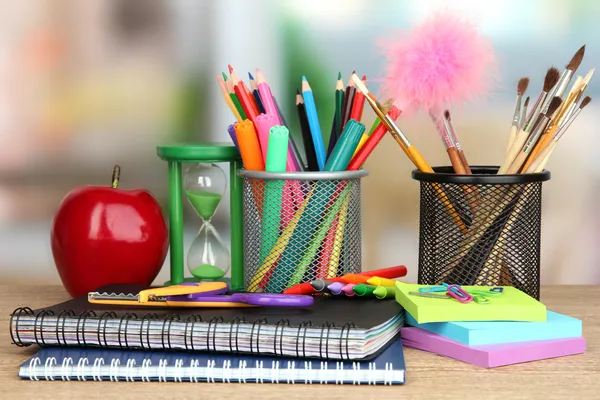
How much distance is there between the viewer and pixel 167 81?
47.1 inches

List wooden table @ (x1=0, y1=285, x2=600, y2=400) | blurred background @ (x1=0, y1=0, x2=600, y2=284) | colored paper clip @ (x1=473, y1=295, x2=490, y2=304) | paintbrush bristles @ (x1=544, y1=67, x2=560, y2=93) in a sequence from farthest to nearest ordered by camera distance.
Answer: blurred background @ (x1=0, y1=0, x2=600, y2=284), paintbrush bristles @ (x1=544, y1=67, x2=560, y2=93), colored paper clip @ (x1=473, y1=295, x2=490, y2=304), wooden table @ (x1=0, y1=285, x2=600, y2=400)

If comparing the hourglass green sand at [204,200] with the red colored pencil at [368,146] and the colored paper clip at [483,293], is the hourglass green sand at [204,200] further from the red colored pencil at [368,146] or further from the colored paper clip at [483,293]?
the colored paper clip at [483,293]

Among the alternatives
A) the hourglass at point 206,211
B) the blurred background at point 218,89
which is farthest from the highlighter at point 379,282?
the blurred background at point 218,89

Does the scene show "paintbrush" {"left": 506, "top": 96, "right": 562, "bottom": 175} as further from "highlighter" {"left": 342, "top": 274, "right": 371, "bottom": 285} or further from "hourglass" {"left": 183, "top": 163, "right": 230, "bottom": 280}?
"hourglass" {"left": 183, "top": 163, "right": 230, "bottom": 280}

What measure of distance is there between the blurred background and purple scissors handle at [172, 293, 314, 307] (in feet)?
1.37

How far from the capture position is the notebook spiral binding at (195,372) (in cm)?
68

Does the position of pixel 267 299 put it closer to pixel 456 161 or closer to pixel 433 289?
pixel 433 289

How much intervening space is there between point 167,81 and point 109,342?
555 millimetres

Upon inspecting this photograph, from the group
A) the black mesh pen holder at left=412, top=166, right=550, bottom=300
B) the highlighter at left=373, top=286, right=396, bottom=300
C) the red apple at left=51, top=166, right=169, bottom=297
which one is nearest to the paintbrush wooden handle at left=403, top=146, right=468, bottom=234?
the black mesh pen holder at left=412, top=166, right=550, bottom=300

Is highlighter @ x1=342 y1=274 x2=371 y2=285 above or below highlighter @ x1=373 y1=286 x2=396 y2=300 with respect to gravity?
above

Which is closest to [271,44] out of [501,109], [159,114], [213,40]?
[213,40]

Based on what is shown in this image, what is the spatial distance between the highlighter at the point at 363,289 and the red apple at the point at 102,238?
28 cm

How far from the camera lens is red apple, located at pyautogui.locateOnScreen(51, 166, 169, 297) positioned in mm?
955

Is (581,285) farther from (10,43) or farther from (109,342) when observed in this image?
(10,43)
